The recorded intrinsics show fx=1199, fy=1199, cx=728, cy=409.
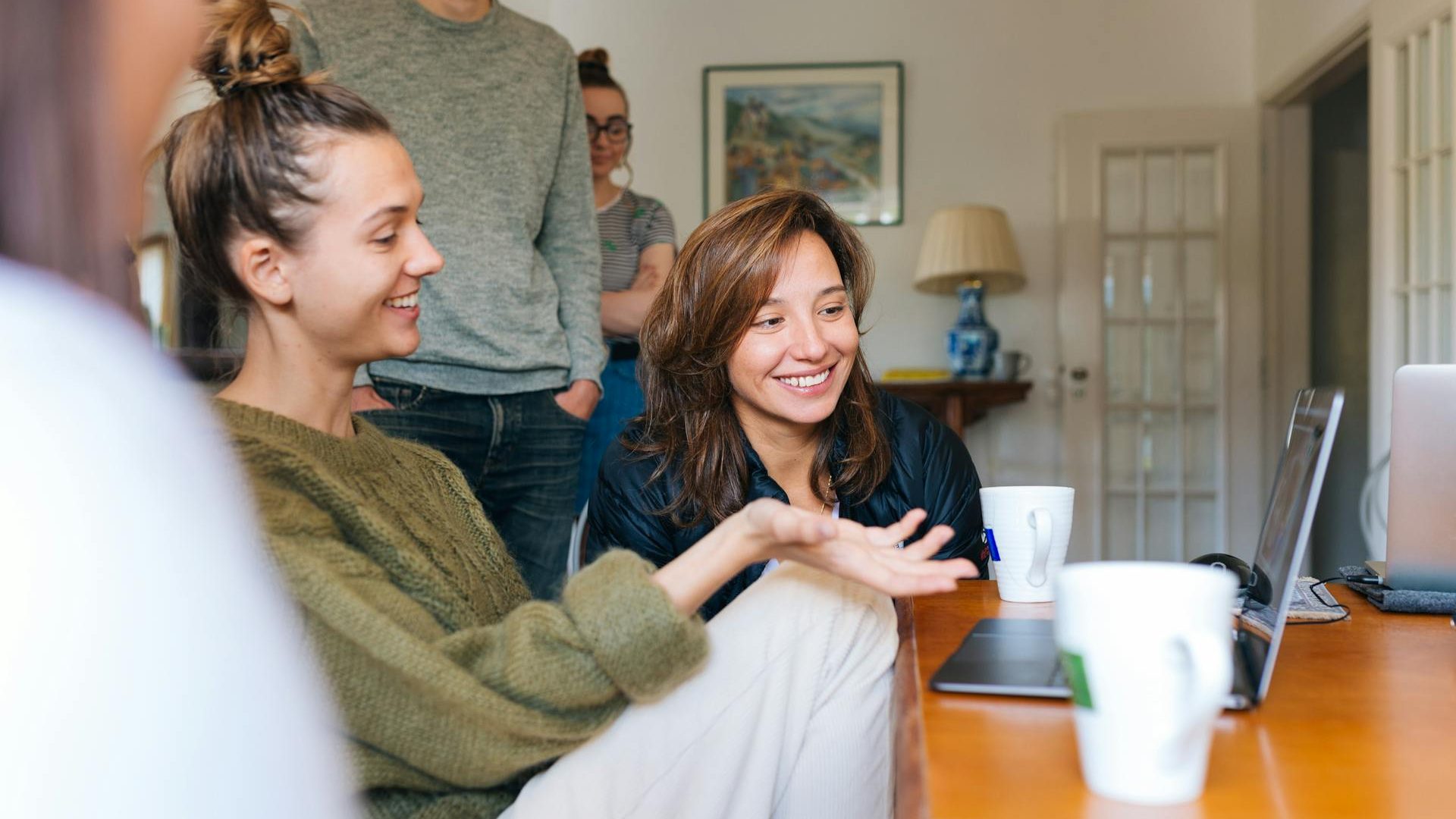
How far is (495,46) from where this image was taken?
1.93 meters

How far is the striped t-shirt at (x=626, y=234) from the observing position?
2662 millimetres

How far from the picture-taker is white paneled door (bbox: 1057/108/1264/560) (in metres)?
4.36

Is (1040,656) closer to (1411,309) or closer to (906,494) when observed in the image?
(906,494)

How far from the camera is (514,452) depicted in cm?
188

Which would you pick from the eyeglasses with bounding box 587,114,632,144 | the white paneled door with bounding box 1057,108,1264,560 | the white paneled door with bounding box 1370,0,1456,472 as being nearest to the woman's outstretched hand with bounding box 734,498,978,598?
the eyeglasses with bounding box 587,114,632,144

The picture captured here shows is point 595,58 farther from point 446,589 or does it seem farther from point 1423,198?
point 1423,198

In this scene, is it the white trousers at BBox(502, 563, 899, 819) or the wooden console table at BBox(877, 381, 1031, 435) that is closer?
the white trousers at BBox(502, 563, 899, 819)

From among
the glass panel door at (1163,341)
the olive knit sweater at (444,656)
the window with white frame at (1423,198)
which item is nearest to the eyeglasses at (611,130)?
the olive knit sweater at (444,656)

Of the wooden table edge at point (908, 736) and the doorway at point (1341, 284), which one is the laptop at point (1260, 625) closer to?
the wooden table edge at point (908, 736)

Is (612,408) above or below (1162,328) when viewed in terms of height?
below

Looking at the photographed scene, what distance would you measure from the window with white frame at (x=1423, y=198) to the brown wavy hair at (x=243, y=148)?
2.90 metres

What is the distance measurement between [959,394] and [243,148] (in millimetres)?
3271

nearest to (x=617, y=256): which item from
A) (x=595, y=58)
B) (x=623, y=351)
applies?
(x=623, y=351)

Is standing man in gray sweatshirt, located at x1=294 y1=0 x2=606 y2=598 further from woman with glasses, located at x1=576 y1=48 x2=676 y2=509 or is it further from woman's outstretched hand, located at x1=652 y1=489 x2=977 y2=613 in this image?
woman's outstretched hand, located at x1=652 y1=489 x2=977 y2=613
